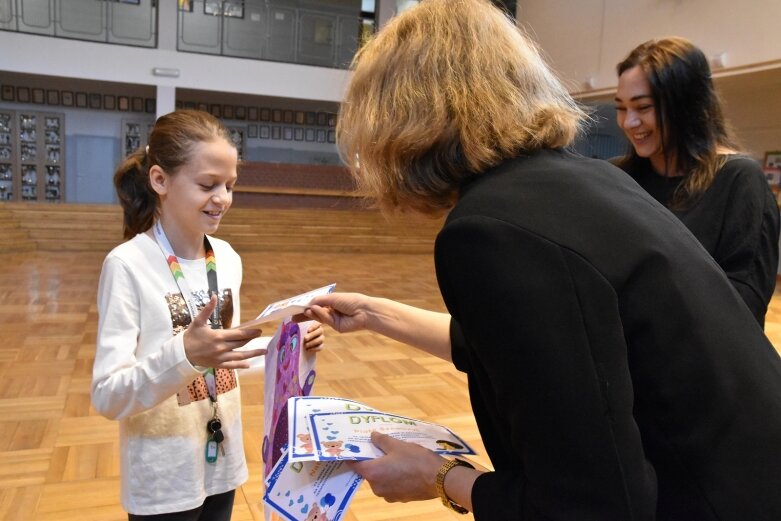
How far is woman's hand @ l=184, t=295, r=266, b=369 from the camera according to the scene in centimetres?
142

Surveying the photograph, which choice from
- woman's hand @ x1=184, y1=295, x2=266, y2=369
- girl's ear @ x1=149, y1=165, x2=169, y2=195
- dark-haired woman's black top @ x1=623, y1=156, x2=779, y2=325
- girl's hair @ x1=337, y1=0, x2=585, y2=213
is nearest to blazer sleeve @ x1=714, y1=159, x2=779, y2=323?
dark-haired woman's black top @ x1=623, y1=156, x2=779, y2=325

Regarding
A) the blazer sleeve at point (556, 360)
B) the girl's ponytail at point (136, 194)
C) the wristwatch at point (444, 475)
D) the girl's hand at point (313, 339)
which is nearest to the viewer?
the blazer sleeve at point (556, 360)

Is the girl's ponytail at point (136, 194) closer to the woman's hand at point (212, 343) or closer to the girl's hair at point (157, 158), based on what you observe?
the girl's hair at point (157, 158)

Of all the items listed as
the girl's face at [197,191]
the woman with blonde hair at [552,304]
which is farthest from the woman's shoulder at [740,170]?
the girl's face at [197,191]

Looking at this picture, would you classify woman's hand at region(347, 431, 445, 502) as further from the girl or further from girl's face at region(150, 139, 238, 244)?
girl's face at region(150, 139, 238, 244)

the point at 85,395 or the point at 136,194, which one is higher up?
the point at 136,194

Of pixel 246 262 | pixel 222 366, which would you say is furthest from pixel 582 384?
pixel 246 262

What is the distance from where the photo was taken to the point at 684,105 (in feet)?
6.83

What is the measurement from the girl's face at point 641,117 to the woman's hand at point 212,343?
1372 mm

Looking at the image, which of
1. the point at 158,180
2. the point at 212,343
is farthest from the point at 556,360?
the point at 158,180

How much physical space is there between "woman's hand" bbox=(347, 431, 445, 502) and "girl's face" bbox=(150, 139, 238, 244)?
814 mm

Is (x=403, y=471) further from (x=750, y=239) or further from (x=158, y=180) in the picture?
(x=750, y=239)

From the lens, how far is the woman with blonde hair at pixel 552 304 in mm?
847

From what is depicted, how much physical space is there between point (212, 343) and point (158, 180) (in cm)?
52
